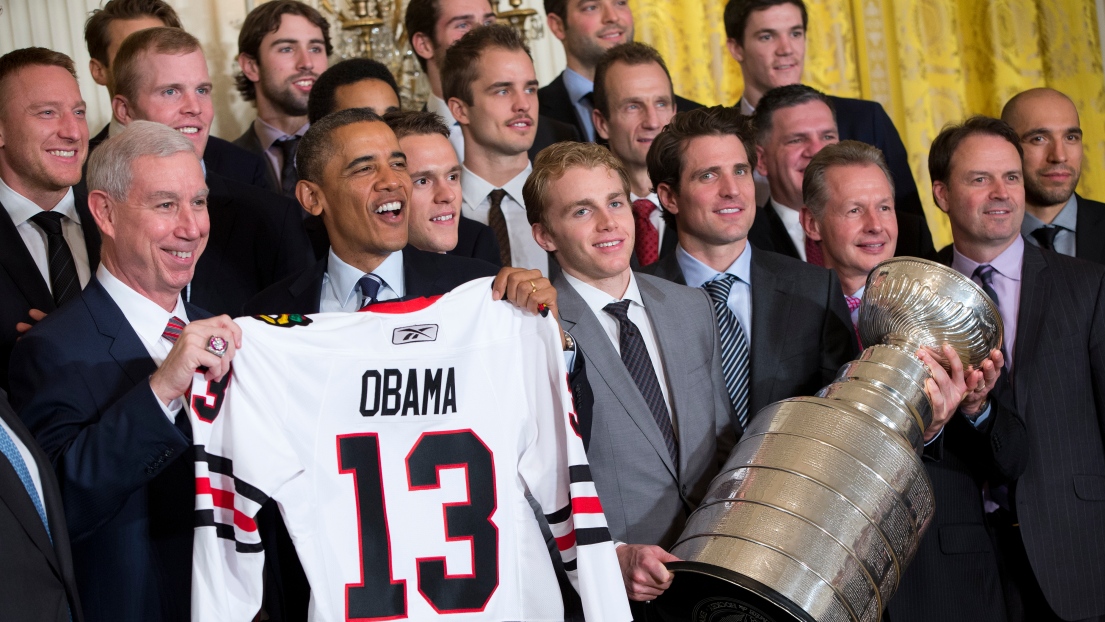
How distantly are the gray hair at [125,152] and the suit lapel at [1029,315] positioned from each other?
2232mm

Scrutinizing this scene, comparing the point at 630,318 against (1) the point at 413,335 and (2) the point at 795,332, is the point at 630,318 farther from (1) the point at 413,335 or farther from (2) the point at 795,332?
(1) the point at 413,335

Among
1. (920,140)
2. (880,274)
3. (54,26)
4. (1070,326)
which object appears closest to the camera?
(880,274)

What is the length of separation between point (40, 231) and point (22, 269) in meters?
0.18

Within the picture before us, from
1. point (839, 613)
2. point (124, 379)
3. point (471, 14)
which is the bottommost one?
point (839, 613)

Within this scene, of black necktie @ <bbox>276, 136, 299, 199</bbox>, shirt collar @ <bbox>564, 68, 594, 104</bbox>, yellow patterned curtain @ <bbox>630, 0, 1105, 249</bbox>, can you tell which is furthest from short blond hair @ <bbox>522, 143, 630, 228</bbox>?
yellow patterned curtain @ <bbox>630, 0, 1105, 249</bbox>

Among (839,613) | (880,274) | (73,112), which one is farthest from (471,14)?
(839,613)

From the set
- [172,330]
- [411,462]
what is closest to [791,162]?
[411,462]

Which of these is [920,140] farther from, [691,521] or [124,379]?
[124,379]

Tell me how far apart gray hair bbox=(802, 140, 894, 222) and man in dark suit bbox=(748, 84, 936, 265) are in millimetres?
320

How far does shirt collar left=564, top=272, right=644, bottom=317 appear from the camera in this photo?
Result: 120 inches

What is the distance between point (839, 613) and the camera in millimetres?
2521

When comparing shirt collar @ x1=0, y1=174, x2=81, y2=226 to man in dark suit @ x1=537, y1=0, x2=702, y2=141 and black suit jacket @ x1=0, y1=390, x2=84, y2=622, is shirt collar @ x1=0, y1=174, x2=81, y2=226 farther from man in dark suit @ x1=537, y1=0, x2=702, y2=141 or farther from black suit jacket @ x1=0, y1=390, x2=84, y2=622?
man in dark suit @ x1=537, y1=0, x2=702, y2=141

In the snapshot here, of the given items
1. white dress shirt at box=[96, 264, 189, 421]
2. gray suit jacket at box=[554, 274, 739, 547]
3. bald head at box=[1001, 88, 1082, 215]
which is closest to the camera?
white dress shirt at box=[96, 264, 189, 421]

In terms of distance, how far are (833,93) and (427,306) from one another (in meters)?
3.74
